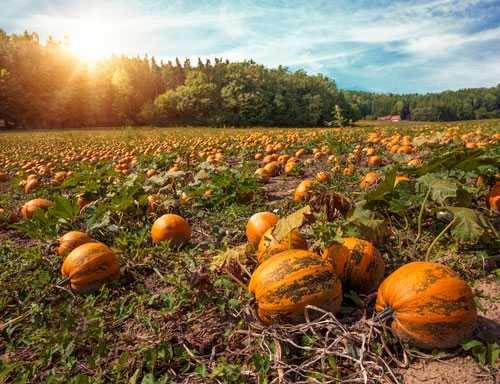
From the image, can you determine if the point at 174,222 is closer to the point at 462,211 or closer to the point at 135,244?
the point at 135,244

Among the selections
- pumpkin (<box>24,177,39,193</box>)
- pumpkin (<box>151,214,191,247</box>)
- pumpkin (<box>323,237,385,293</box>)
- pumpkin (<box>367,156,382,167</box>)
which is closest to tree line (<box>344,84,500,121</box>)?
pumpkin (<box>367,156,382,167</box>)

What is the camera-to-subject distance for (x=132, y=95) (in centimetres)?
5916

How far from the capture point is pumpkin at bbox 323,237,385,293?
94.0 inches

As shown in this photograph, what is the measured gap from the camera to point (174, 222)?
12.5 ft

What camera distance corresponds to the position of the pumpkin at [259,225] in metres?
3.28

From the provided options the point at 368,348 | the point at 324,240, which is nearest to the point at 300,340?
the point at 368,348

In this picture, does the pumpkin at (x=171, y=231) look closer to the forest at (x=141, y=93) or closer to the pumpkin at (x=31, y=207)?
the pumpkin at (x=31, y=207)

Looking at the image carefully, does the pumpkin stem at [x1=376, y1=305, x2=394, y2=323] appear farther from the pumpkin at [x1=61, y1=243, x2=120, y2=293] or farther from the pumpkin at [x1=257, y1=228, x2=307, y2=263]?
the pumpkin at [x1=61, y1=243, x2=120, y2=293]

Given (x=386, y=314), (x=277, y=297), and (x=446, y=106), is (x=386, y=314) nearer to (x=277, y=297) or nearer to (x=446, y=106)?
(x=277, y=297)

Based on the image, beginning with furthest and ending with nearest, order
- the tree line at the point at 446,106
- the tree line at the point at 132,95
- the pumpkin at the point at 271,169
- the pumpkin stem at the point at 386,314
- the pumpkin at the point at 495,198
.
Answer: the tree line at the point at 446,106, the tree line at the point at 132,95, the pumpkin at the point at 271,169, the pumpkin at the point at 495,198, the pumpkin stem at the point at 386,314

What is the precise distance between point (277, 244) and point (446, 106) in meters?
135

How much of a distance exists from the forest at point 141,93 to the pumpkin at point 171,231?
47.7 meters

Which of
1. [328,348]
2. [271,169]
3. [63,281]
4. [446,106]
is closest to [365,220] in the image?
[328,348]

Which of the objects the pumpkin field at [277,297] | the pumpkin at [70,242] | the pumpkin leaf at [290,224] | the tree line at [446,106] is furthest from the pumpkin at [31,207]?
the tree line at [446,106]
